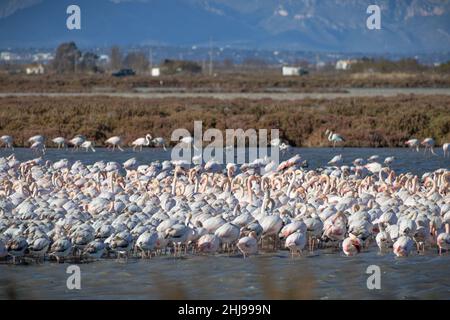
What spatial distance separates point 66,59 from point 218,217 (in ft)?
427

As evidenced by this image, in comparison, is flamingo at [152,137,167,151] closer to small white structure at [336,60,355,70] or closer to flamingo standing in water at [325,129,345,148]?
flamingo standing in water at [325,129,345,148]

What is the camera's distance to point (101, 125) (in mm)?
33531

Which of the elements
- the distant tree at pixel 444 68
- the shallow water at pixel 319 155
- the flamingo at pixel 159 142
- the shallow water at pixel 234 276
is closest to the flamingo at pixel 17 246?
the shallow water at pixel 234 276

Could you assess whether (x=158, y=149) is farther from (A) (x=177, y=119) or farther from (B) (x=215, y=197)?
(B) (x=215, y=197)

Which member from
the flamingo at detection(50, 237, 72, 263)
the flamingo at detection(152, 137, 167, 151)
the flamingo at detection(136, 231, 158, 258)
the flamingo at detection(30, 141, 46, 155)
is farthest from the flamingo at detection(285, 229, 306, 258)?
the flamingo at detection(152, 137, 167, 151)

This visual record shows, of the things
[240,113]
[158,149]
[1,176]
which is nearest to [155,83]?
[240,113]

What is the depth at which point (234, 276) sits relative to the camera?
12547mm

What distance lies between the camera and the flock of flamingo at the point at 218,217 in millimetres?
13203

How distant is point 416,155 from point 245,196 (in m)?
12.2

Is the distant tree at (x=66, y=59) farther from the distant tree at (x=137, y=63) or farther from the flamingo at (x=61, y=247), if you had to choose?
the flamingo at (x=61, y=247)

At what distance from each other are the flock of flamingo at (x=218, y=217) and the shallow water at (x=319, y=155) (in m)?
7.01

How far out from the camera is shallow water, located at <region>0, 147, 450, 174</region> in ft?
84.2

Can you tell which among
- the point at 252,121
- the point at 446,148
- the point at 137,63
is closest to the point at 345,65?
the point at 137,63

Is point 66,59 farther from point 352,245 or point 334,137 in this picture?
point 352,245
